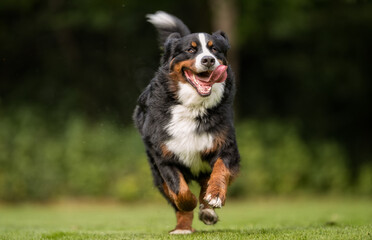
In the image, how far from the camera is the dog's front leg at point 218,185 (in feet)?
18.4

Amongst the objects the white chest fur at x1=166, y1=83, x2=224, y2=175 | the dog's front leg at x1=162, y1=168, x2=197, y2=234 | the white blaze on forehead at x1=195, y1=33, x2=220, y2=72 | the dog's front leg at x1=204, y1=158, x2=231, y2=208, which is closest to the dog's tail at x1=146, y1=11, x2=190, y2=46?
the white blaze on forehead at x1=195, y1=33, x2=220, y2=72

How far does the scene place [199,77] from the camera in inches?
238

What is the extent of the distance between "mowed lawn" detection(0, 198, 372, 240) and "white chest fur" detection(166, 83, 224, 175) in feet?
2.65

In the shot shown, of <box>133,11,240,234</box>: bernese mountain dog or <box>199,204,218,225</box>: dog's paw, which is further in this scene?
<box>133,11,240,234</box>: bernese mountain dog

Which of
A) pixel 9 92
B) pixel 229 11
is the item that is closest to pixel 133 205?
pixel 229 11

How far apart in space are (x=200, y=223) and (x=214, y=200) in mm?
3605

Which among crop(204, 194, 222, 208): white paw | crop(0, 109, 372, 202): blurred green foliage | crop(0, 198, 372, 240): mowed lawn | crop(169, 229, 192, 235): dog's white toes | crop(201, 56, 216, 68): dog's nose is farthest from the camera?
crop(0, 109, 372, 202): blurred green foliage

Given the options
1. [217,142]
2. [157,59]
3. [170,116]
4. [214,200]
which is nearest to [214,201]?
[214,200]

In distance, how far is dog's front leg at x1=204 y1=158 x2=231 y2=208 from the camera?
5.62 m

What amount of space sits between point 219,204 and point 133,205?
9.14 meters

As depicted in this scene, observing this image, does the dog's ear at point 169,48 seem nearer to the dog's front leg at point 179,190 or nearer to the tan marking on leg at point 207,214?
the dog's front leg at point 179,190

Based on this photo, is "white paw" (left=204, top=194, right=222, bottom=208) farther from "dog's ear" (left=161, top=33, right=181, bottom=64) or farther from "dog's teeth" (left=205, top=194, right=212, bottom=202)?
"dog's ear" (left=161, top=33, right=181, bottom=64)

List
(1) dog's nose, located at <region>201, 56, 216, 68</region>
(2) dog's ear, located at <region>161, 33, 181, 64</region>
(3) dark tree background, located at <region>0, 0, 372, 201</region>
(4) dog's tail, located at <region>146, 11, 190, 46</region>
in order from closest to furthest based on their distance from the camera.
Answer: (1) dog's nose, located at <region>201, 56, 216, 68</region>
(2) dog's ear, located at <region>161, 33, 181, 64</region>
(4) dog's tail, located at <region>146, 11, 190, 46</region>
(3) dark tree background, located at <region>0, 0, 372, 201</region>

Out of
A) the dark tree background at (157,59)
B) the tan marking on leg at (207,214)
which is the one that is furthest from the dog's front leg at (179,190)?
the dark tree background at (157,59)
